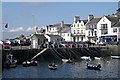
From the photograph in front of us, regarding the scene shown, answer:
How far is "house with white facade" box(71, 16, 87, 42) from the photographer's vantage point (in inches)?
3526

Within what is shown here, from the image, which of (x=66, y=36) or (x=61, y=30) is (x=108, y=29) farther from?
(x=61, y=30)

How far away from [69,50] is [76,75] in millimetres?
24667

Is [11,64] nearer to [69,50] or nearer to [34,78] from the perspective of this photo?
[34,78]

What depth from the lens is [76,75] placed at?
4131cm

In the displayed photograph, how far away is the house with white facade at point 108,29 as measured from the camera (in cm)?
8019

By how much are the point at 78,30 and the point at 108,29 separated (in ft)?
36.5

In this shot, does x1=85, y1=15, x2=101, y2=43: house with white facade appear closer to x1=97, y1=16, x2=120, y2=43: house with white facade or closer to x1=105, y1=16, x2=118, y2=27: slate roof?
x1=97, y1=16, x2=120, y2=43: house with white facade

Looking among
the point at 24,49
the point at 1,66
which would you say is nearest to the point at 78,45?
the point at 24,49

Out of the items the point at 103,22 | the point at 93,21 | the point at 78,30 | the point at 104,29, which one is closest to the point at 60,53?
the point at 104,29

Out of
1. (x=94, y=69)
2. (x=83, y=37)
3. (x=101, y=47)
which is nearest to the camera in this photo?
(x=94, y=69)

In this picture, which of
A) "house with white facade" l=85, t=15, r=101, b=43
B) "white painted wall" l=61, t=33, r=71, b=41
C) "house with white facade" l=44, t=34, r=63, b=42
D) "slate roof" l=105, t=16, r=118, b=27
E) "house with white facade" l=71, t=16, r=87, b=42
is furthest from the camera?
"white painted wall" l=61, t=33, r=71, b=41

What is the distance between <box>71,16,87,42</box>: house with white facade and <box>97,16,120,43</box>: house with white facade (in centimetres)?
614

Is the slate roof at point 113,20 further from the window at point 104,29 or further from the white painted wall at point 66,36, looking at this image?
the white painted wall at point 66,36

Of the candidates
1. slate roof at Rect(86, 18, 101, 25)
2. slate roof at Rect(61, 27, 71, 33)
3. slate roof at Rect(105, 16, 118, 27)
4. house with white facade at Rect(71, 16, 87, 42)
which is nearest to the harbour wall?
slate roof at Rect(105, 16, 118, 27)
